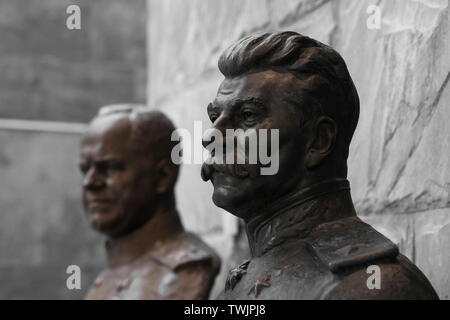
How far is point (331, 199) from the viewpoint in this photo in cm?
209

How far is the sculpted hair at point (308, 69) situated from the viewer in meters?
2.07

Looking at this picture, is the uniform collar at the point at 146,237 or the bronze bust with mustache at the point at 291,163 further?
the uniform collar at the point at 146,237

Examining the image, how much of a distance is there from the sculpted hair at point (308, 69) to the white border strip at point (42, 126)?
424cm

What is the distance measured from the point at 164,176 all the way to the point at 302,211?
5.17 ft

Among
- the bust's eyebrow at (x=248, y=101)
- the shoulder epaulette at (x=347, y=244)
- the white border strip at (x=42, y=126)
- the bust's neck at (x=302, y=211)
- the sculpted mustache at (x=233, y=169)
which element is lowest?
the shoulder epaulette at (x=347, y=244)

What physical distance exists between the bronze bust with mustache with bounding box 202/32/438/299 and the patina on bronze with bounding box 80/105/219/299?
126 cm

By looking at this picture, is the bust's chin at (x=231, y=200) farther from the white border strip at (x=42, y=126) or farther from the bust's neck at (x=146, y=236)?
the white border strip at (x=42, y=126)

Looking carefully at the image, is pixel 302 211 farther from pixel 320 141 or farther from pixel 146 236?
pixel 146 236

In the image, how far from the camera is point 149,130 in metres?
3.56

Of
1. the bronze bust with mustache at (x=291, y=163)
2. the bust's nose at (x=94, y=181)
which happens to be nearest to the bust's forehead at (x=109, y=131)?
the bust's nose at (x=94, y=181)

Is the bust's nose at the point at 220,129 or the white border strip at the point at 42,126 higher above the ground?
the bust's nose at the point at 220,129

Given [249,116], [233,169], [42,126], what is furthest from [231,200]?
[42,126]

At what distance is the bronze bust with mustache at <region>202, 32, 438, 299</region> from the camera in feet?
6.71

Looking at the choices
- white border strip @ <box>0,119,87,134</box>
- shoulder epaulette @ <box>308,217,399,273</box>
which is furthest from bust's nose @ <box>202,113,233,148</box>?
white border strip @ <box>0,119,87,134</box>
